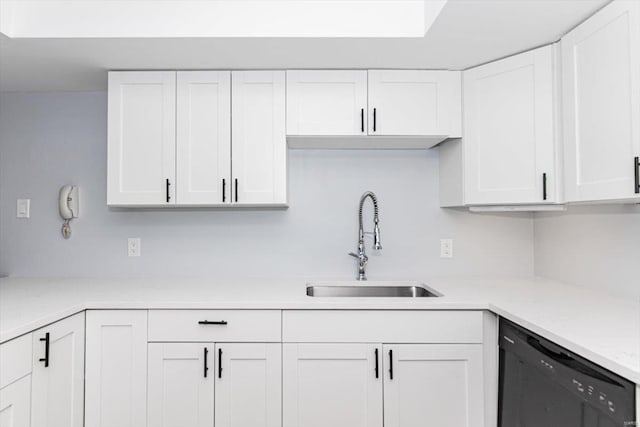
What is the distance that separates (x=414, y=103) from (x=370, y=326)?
116 centimetres

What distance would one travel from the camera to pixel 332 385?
66.2 inches

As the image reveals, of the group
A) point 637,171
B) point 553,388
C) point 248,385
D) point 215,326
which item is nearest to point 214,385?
point 248,385

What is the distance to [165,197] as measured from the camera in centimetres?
200

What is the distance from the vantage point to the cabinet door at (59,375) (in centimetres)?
141

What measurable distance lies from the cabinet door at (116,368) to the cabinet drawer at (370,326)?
661mm

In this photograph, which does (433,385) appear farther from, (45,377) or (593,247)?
(45,377)

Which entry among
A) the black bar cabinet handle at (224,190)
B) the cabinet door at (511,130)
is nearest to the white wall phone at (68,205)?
the black bar cabinet handle at (224,190)

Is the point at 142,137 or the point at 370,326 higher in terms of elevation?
the point at 142,137

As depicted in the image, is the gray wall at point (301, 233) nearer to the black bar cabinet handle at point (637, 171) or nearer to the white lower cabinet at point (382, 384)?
the white lower cabinet at point (382, 384)

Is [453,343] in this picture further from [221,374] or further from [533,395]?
[221,374]

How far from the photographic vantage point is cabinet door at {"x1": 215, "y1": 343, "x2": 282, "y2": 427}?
1674 mm

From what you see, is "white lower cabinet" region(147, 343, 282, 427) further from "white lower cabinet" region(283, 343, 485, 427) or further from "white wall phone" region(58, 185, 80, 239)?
"white wall phone" region(58, 185, 80, 239)

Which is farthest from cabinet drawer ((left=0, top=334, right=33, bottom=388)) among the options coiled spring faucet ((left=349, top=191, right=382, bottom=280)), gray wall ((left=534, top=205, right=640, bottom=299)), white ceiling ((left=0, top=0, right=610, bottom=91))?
gray wall ((left=534, top=205, right=640, bottom=299))

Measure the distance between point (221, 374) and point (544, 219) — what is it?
6.40ft
